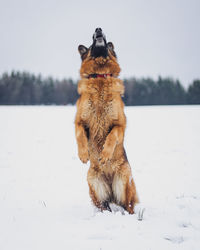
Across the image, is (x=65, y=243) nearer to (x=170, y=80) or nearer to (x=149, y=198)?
(x=149, y=198)

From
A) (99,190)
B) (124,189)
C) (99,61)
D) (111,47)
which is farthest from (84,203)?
(111,47)

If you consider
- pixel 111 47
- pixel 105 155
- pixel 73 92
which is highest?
pixel 73 92

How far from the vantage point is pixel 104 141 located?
11.4ft

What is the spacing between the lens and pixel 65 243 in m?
2.07

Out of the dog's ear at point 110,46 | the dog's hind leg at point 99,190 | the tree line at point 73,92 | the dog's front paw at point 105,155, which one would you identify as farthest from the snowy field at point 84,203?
the tree line at point 73,92

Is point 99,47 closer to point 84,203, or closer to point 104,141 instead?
point 104,141

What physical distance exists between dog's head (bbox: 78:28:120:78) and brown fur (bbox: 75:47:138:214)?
229mm

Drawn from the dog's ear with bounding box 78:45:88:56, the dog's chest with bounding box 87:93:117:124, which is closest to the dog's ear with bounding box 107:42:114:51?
the dog's ear with bounding box 78:45:88:56

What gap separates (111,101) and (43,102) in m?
50.0

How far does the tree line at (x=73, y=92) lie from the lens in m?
47.3

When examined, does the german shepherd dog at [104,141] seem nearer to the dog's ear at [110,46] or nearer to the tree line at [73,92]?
the dog's ear at [110,46]

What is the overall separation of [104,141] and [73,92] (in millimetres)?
46707

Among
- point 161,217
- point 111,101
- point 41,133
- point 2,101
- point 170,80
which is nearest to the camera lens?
point 161,217

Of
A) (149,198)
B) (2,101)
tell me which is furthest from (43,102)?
(149,198)
